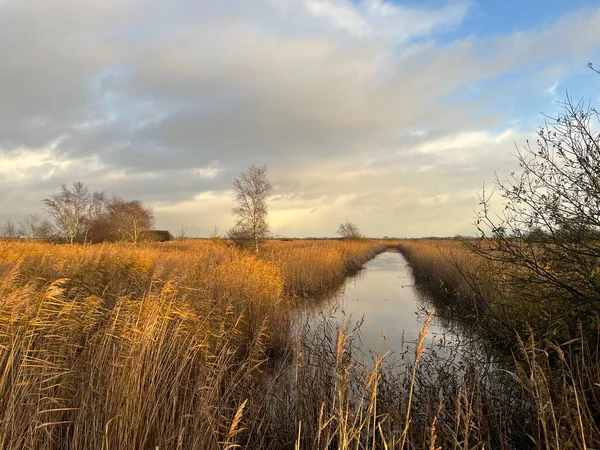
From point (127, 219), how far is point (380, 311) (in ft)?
107

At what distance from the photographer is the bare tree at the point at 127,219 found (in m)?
32.5

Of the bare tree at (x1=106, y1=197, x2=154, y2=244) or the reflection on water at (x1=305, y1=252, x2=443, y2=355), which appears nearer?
the reflection on water at (x1=305, y1=252, x2=443, y2=355)

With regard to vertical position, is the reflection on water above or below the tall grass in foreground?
below

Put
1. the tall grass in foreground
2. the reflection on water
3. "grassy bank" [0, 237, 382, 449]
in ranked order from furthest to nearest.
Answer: the reflection on water
"grassy bank" [0, 237, 382, 449]
the tall grass in foreground

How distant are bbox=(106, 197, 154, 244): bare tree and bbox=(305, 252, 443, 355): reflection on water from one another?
21.7m

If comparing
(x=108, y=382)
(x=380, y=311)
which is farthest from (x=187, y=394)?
(x=380, y=311)

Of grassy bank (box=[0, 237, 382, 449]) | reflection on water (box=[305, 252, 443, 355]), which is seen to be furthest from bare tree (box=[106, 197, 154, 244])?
grassy bank (box=[0, 237, 382, 449])

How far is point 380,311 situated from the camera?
1176 cm

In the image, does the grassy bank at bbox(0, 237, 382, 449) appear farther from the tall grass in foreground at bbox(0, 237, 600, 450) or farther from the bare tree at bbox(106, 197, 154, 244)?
the bare tree at bbox(106, 197, 154, 244)

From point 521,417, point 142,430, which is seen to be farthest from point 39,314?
point 521,417

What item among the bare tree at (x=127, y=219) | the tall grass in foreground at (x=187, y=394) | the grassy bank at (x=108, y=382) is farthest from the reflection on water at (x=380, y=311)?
the bare tree at (x=127, y=219)

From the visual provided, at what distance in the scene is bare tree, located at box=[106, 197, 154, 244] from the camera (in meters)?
32.5

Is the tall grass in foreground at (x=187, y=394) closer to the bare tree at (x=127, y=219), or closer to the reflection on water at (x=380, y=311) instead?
the reflection on water at (x=380, y=311)

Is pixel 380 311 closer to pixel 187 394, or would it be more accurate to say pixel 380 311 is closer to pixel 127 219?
pixel 187 394
